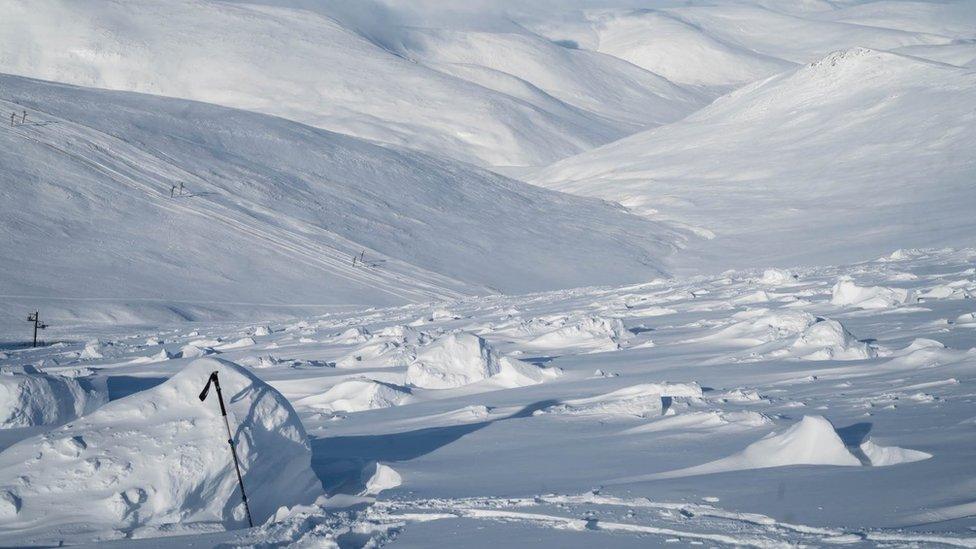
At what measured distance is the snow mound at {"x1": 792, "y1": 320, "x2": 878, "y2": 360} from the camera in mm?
12922

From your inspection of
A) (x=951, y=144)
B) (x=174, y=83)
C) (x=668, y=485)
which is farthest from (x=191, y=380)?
(x=174, y=83)

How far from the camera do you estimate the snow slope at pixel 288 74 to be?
99.6 meters

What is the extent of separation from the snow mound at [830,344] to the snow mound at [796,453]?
5.65 m

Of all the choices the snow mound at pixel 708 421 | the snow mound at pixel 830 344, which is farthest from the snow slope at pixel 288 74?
the snow mound at pixel 708 421

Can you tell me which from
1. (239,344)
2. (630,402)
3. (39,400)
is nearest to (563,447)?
(630,402)

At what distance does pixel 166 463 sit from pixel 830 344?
9.91 meters

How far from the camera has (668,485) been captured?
726 centimetres

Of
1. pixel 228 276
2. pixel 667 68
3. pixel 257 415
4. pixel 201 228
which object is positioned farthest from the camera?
pixel 667 68

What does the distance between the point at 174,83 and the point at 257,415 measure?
350 ft

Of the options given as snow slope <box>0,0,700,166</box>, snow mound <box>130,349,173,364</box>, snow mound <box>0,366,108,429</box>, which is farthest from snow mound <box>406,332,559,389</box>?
snow slope <box>0,0,700,166</box>

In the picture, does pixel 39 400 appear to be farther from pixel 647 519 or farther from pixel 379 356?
pixel 379 356

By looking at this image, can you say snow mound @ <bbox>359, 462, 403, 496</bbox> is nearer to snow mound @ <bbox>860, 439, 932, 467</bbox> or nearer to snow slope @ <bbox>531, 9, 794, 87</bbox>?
snow mound @ <bbox>860, 439, 932, 467</bbox>

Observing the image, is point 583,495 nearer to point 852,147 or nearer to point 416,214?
point 416,214

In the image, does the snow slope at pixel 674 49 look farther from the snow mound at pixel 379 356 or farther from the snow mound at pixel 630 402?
the snow mound at pixel 630 402
